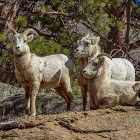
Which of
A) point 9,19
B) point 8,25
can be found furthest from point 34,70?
point 9,19

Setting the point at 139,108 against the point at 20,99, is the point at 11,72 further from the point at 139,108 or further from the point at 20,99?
the point at 139,108

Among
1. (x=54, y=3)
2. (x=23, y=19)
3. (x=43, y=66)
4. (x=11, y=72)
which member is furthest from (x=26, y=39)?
(x=54, y=3)

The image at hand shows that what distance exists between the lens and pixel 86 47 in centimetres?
741

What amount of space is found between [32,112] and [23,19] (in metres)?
3.42

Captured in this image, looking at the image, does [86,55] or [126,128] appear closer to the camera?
[126,128]

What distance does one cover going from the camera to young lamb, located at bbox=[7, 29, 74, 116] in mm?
7129

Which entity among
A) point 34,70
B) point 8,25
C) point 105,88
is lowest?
point 105,88

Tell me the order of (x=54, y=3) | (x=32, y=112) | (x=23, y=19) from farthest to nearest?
(x=54, y=3) → (x=23, y=19) → (x=32, y=112)

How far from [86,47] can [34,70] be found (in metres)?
1.33

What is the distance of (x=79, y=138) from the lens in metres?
5.09

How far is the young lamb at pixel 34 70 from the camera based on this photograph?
7.13 metres

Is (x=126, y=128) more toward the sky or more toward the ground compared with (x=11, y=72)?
more toward the ground

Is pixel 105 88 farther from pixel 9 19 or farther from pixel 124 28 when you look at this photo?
pixel 124 28

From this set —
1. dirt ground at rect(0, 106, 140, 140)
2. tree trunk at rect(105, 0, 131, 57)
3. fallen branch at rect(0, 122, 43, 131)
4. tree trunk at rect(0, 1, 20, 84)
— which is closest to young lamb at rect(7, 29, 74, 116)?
fallen branch at rect(0, 122, 43, 131)
